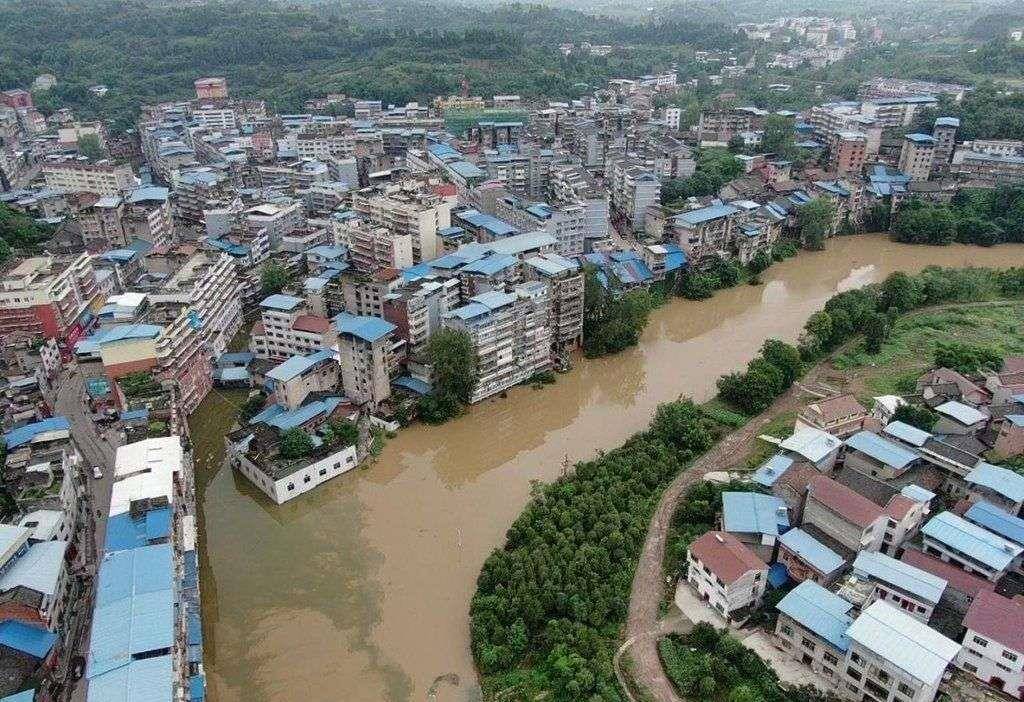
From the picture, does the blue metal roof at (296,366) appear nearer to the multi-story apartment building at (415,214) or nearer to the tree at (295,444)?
the tree at (295,444)

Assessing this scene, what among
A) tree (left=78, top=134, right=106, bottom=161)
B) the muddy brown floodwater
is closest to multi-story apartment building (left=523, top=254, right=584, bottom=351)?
the muddy brown floodwater

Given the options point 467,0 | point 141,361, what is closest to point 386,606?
point 141,361

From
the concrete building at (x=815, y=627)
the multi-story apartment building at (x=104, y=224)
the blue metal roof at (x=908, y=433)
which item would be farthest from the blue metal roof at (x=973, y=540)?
the multi-story apartment building at (x=104, y=224)

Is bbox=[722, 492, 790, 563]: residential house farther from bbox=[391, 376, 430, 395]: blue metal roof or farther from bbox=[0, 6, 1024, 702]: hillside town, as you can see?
bbox=[391, 376, 430, 395]: blue metal roof

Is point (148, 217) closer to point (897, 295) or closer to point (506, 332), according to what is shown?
point (506, 332)

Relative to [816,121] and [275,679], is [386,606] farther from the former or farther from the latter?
[816,121]

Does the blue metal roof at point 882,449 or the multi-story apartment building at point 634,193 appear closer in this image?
the blue metal roof at point 882,449
